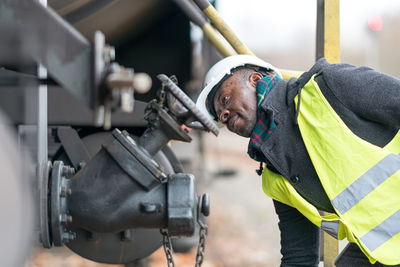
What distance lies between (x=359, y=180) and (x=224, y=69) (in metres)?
0.69

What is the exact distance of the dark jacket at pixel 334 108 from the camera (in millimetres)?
1803

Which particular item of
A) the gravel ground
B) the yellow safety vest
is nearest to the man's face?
the yellow safety vest

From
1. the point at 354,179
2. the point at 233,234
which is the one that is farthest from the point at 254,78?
the point at 233,234

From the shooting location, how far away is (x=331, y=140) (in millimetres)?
1894

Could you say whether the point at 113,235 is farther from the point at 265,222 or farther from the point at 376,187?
the point at 265,222

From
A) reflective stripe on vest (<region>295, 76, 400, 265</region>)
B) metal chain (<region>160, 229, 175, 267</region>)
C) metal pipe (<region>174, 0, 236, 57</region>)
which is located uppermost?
metal pipe (<region>174, 0, 236, 57</region>)

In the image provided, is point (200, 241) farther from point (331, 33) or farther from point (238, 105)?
point (331, 33)

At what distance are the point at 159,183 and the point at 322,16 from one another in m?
1.31

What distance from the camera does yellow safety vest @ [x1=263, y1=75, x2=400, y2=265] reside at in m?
1.84

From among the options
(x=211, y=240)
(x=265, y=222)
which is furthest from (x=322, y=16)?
(x=265, y=222)

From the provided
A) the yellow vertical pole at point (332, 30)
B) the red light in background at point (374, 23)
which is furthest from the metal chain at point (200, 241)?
the red light in background at point (374, 23)

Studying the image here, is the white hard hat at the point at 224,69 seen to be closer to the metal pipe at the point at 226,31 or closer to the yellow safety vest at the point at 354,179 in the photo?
the metal pipe at the point at 226,31

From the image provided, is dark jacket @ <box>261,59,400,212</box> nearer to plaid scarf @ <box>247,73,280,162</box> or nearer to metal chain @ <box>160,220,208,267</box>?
plaid scarf @ <box>247,73,280,162</box>

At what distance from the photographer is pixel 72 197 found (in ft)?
5.85
